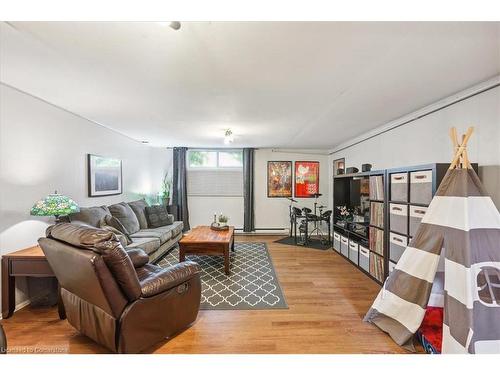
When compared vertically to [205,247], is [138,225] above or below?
above

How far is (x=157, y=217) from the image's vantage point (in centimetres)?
441

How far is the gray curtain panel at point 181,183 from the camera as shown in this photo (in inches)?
225

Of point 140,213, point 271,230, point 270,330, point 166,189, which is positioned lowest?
point 270,330

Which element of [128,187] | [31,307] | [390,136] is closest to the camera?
[31,307]

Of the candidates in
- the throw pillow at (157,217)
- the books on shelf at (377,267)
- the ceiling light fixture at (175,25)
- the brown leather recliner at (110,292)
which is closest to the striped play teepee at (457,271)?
the books on shelf at (377,267)

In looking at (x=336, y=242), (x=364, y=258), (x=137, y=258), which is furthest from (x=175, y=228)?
(x=364, y=258)

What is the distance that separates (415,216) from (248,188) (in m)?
3.97

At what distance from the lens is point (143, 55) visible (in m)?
1.61

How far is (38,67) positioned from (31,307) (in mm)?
2386

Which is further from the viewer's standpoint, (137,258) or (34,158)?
(34,158)

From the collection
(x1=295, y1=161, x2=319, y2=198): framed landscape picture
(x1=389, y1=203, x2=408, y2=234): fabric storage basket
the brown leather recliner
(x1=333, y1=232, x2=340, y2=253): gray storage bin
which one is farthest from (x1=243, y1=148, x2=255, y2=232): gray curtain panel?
the brown leather recliner

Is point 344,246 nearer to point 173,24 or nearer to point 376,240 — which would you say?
point 376,240

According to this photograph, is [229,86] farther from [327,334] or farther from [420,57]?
[327,334]

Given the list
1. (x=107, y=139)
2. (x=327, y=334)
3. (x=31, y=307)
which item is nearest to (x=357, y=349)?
(x=327, y=334)
